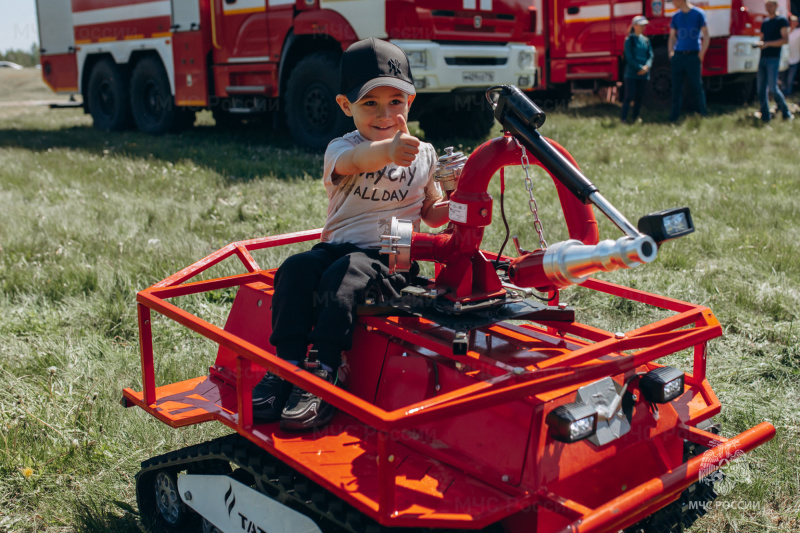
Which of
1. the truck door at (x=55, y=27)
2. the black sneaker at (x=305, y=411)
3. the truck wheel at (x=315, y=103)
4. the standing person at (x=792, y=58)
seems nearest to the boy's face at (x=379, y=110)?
the black sneaker at (x=305, y=411)

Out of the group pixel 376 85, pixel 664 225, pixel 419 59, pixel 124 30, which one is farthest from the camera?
pixel 124 30

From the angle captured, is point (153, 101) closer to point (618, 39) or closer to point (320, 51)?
point (320, 51)

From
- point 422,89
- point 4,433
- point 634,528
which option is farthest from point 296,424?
point 422,89

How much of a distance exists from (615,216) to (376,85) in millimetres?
1069

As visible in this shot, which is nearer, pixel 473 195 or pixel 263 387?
pixel 473 195

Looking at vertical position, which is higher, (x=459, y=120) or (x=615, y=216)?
(x=459, y=120)

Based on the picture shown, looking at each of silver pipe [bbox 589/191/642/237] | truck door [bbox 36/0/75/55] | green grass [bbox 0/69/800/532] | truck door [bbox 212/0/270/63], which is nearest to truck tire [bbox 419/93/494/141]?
green grass [bbox 0/69/800/532]

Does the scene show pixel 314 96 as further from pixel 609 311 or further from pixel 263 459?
pixel 263 459

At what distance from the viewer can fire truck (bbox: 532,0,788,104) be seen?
11750 millimetres

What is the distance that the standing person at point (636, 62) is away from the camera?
37.2 ft

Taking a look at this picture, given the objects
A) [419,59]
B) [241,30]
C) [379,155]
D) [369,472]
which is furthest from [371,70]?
[241,30]

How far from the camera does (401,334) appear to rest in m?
2.46

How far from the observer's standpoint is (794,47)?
50.6 feet

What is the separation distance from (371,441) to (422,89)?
620 centimetres
